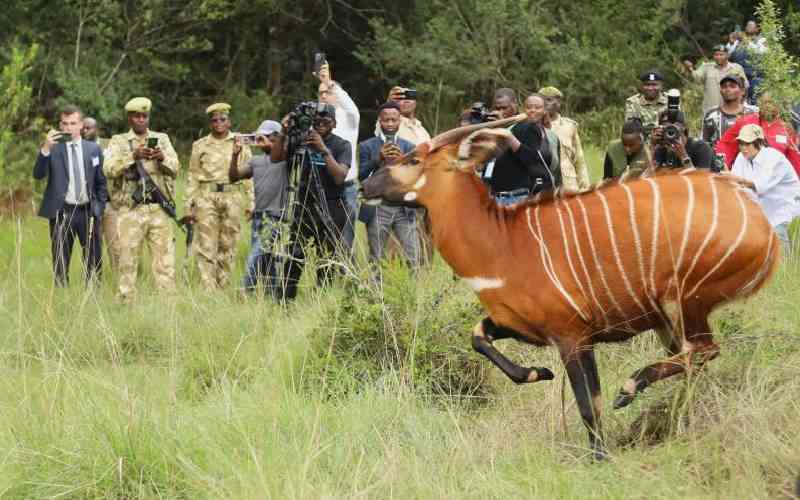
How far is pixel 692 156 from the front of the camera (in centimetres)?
945

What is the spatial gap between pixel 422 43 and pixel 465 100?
127cm

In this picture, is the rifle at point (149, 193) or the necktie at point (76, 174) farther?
the necktie at point (76, 174)

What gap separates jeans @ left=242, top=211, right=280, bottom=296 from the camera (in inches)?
362

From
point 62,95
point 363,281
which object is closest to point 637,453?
point 363,281

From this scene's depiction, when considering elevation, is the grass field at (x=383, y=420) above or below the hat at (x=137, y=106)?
below

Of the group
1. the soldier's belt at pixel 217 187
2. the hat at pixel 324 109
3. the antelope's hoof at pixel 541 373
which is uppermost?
the hat at pixel 324 109

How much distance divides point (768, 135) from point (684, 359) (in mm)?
5421

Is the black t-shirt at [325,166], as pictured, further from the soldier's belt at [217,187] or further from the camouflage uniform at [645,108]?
the camouflage uniform at [645,108]

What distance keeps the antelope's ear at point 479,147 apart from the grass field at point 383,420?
1.08 metres

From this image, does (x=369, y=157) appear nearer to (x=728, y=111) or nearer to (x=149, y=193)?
(x=149, y=193)

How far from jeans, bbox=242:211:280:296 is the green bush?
4.00 ft

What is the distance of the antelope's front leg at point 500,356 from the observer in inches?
245

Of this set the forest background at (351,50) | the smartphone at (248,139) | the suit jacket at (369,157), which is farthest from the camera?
the forest background at (351,50)

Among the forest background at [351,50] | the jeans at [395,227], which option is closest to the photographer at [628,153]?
the jeans at [395,227]
